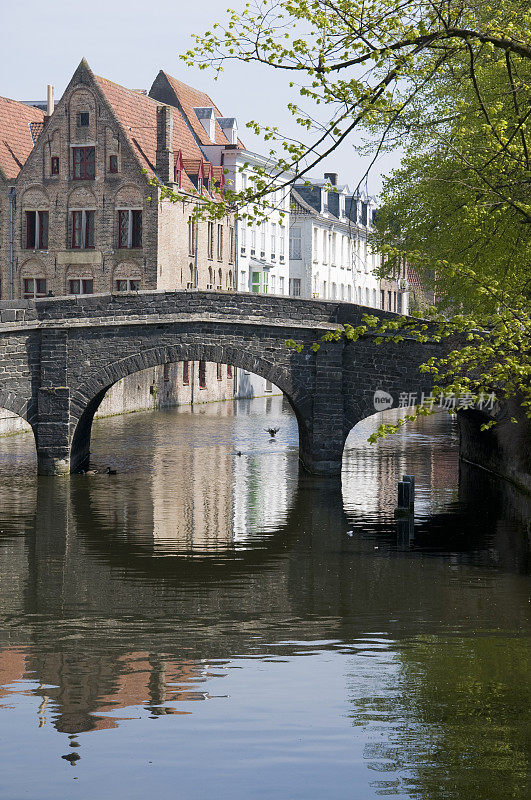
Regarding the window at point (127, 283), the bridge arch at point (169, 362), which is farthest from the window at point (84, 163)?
the bridge arch at point (169, 362)

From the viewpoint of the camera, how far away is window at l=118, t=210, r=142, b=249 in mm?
45219

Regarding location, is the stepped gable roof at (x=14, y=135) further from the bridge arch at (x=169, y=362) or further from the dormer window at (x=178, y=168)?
the bridge arch at (x=169, y=362)

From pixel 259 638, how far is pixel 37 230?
34.9m

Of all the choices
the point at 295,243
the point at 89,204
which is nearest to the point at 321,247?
the point at 295,243

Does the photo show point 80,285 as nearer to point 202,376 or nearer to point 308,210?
point 202,376

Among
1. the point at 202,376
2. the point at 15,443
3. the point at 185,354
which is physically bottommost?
the point at 15,443

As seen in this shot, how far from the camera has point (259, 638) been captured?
13.5 meters

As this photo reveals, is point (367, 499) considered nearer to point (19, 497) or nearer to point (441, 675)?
point (19, 497)

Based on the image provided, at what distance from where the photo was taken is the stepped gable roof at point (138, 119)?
45406mm

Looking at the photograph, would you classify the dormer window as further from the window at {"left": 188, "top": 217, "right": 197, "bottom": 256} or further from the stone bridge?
the stone bridge

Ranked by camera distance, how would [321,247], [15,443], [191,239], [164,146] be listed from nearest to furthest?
1. [15,443]
2. [164,146]
3. [191,239]
4. [321,247]

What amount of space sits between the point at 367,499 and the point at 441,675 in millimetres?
15136

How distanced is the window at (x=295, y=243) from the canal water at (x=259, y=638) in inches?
1686

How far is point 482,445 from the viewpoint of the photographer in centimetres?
3150
